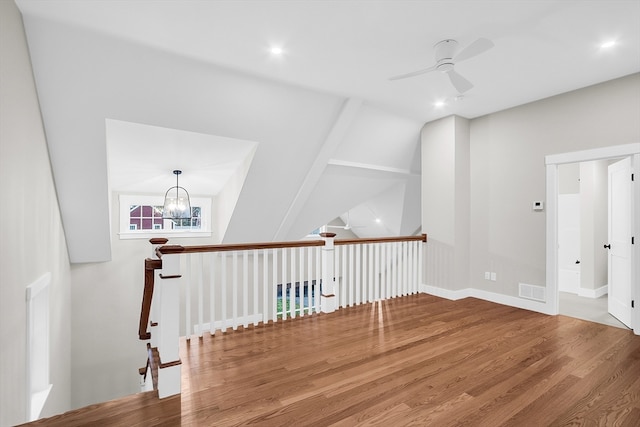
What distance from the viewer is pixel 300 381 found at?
2.38 meters

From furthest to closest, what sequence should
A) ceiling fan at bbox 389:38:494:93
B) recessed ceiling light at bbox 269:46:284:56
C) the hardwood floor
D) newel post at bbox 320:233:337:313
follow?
newel post at bbox 320:233:337:313, recessed ceiling light at bbox 269:46:284:56, ceiling fan at bbox 389:38:494:93, the hardwood floor

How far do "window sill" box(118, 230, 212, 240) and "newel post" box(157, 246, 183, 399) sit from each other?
416cm

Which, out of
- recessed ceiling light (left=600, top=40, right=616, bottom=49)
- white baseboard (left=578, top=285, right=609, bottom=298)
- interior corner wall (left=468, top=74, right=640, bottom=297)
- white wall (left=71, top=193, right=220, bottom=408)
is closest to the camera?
recessed ceiling light (left=600, top=40, right=616, bottom=49)

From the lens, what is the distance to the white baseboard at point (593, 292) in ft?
16.9

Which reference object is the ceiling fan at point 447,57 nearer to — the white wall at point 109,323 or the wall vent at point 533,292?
the wall vent at point 533,292

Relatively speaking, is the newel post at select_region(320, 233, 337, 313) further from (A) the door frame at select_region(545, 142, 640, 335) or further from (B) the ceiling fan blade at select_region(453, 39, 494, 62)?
(A) the door frame at select_region(545, 142, 640, 335)

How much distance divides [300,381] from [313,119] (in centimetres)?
326

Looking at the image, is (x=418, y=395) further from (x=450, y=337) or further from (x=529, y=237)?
(x=529, y=237)

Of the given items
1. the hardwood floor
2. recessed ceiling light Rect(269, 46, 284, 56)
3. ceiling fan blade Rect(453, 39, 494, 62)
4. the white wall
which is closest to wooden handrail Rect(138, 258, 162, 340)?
the hardwood floor

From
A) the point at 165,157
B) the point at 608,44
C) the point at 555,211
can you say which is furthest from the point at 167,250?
the point at 555,211

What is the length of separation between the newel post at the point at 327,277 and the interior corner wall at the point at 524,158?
2344 mm

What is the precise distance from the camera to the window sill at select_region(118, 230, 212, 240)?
580 centimetres

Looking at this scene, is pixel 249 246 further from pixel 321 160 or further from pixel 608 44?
pixel 608 44

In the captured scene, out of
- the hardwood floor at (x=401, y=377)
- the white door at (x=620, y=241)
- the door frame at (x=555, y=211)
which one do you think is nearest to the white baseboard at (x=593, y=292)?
the white door at (x=620, y=241)
